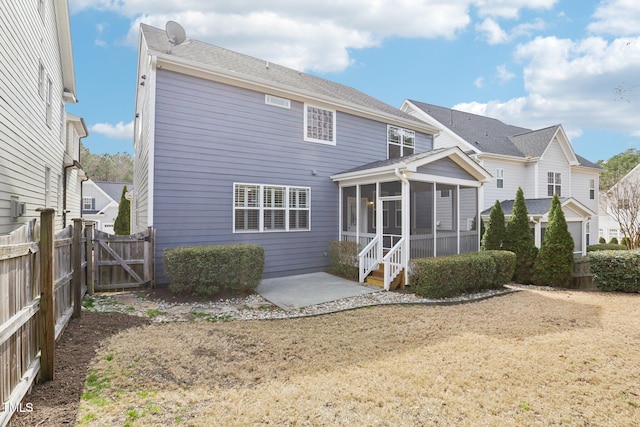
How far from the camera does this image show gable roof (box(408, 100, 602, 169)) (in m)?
17.7

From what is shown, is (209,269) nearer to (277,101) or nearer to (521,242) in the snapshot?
(277,101)

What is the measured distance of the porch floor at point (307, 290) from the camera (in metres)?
7.21

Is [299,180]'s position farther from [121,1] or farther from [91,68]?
[91,68]

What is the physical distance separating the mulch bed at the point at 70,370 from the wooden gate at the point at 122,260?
7.25 ft

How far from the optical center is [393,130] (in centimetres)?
1266

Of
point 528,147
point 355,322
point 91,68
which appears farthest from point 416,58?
point 91,68

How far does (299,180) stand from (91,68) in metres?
20.5

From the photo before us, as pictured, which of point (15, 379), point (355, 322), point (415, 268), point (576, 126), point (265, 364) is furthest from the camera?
point (576, 126)

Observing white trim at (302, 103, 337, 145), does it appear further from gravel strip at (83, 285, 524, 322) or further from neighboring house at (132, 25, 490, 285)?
gravel strip at (83, 285, 524, 322)

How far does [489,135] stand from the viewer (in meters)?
19.2

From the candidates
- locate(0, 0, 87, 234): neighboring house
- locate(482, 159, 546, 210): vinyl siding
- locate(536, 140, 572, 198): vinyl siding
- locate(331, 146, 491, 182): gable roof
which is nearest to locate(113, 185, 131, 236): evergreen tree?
locate(0, 0, 87, 234): neighboring house

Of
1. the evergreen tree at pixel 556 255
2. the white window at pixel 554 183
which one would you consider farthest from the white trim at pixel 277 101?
the white window at pixel 554 183

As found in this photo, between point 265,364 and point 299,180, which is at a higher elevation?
point 299,180

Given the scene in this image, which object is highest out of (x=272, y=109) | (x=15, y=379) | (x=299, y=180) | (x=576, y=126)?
(x=576, y=126)
